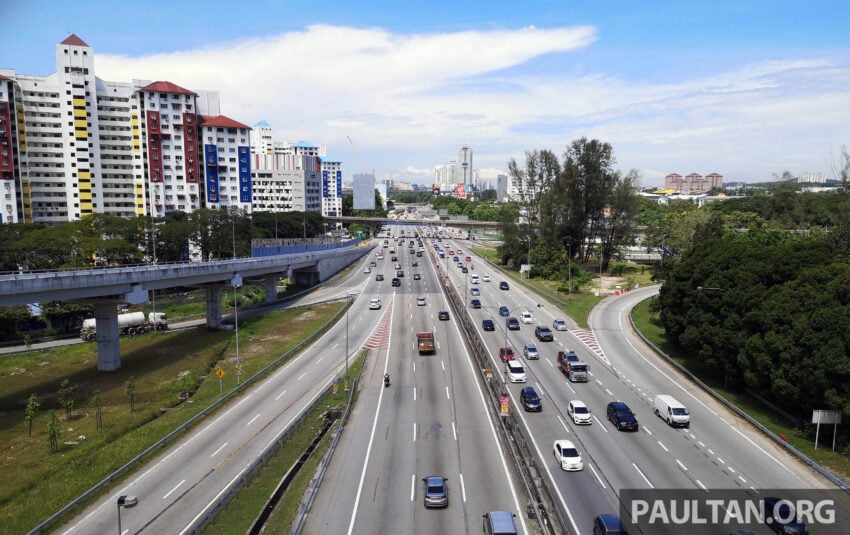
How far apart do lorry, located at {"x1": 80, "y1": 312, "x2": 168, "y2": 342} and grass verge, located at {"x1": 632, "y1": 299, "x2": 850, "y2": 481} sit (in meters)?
66.1

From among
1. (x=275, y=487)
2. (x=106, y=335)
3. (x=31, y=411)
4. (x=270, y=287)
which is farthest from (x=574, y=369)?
(x=270, y=287)

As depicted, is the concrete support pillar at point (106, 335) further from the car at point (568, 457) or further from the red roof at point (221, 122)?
the red roof at point (221, 122)

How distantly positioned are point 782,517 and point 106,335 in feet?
200

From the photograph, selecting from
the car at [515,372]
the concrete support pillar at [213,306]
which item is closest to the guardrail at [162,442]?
the car at [515,372]

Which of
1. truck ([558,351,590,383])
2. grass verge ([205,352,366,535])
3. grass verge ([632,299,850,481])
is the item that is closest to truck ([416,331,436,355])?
truck ([558,351,590,383])

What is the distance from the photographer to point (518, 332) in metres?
71.9

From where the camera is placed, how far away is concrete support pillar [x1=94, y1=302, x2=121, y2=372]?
59.2 meters

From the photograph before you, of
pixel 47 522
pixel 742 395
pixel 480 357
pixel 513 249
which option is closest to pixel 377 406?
pixel 480 357

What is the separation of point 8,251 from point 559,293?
300 feet

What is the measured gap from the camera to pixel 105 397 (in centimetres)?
5228

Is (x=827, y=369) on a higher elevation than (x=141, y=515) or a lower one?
higher

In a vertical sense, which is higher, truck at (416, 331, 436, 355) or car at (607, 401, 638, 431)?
truck at (416, 331, 436, 355)

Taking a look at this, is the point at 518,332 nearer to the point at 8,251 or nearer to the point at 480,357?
the point at 480,357

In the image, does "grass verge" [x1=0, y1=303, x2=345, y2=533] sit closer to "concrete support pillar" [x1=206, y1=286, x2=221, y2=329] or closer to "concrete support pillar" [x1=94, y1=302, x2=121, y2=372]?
"concrete support pillar" [x1=94, y1=302, x2=121, y2=372]
